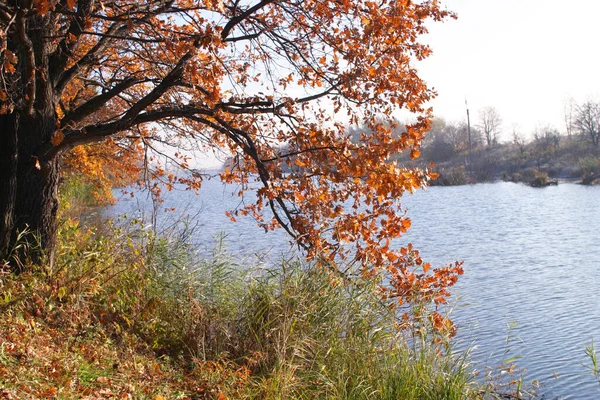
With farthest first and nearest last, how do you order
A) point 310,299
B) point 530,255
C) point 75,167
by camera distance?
point 530,255, point 75,167, point 310,299

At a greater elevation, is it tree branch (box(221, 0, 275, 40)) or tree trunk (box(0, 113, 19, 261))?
tree branch (box(221, 0, 275, 40))

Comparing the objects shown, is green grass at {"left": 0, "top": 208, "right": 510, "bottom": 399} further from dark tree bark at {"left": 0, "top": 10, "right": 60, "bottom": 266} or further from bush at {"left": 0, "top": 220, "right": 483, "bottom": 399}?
dark tree bark at {"left": 0, "top": 10, "right": 60, "bottom": 266}

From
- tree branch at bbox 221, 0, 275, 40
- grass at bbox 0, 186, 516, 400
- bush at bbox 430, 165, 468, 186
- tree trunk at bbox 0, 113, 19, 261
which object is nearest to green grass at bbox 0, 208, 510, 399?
grass at bbox 0, 186, 516, 400

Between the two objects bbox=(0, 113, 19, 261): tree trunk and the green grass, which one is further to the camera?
bbox=(0, 113, 19, 261): tree trunk

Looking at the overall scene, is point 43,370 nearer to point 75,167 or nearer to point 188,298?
point 188,298

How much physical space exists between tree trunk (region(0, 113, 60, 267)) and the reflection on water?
7.33 ft

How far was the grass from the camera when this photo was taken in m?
5.11

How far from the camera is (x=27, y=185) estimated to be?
7219mm

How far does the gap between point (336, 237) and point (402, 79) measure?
193cm

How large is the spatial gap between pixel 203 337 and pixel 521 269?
10767 mm

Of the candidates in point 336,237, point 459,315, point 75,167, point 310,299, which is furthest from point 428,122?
point 75,167

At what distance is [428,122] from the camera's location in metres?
6.65

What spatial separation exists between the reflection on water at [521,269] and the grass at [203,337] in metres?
1.65

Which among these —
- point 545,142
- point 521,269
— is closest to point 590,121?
point 545,142
